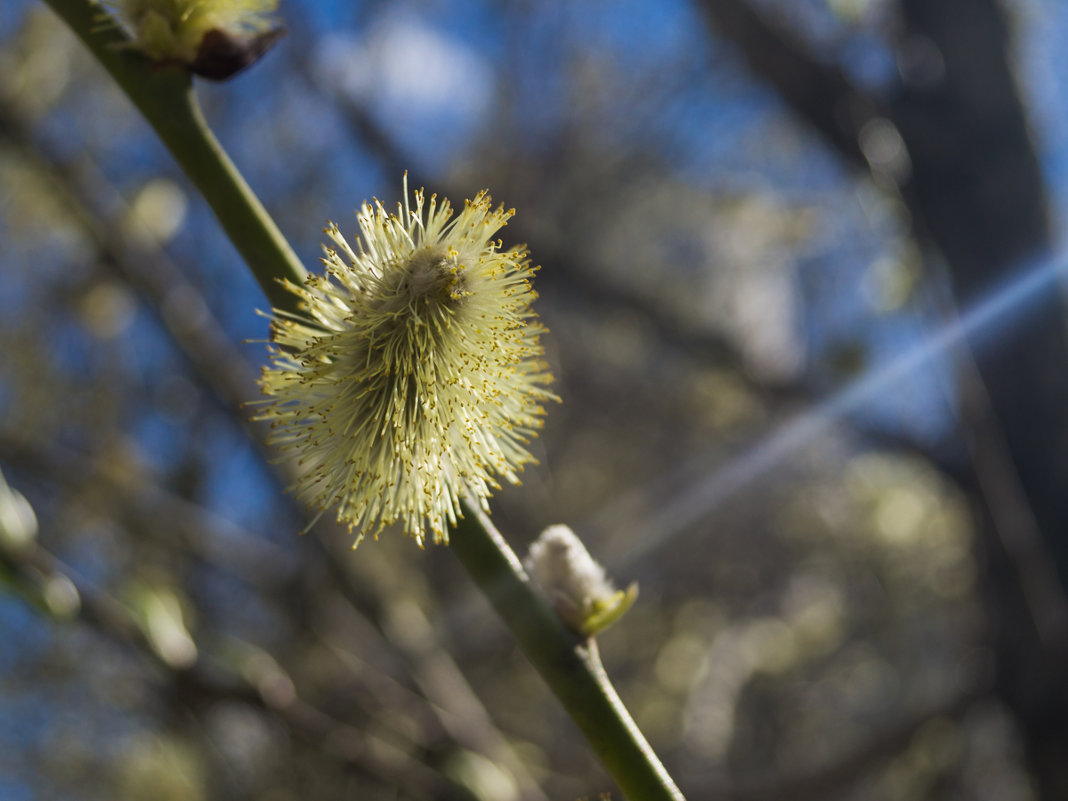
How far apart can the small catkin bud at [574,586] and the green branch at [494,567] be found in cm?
1

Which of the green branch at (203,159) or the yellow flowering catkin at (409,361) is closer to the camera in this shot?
the green branch at (203,159)

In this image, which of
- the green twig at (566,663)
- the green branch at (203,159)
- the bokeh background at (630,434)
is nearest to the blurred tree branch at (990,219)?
the bokeh background at (630,434)

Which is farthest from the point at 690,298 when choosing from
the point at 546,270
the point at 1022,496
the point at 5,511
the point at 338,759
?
the point at 5,511

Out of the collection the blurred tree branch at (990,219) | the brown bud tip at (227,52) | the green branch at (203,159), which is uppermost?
the brown bud tip at (227,52)

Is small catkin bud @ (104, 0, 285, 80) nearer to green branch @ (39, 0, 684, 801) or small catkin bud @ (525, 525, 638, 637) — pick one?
green branch @ (39, 0, 684, 801)

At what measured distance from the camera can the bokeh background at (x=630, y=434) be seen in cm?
195

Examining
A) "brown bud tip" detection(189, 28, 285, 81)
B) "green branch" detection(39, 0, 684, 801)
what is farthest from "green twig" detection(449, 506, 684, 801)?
"brown bud tip" detection(189, 28, 285, 81)

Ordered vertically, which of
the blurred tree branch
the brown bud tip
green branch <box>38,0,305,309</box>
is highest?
the brown bud tip

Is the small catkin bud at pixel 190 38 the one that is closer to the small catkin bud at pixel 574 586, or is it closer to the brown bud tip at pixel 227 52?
the brown bud tip at pixel 227 52

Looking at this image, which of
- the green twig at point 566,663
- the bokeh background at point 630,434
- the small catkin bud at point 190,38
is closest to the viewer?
the green twig at point 566,663

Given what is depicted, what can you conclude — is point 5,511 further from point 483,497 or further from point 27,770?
point 27,770

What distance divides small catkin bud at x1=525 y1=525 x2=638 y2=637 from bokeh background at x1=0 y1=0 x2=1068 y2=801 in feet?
2.18

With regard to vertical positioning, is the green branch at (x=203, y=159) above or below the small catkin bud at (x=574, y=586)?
above

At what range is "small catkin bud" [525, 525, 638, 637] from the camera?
499 mm
